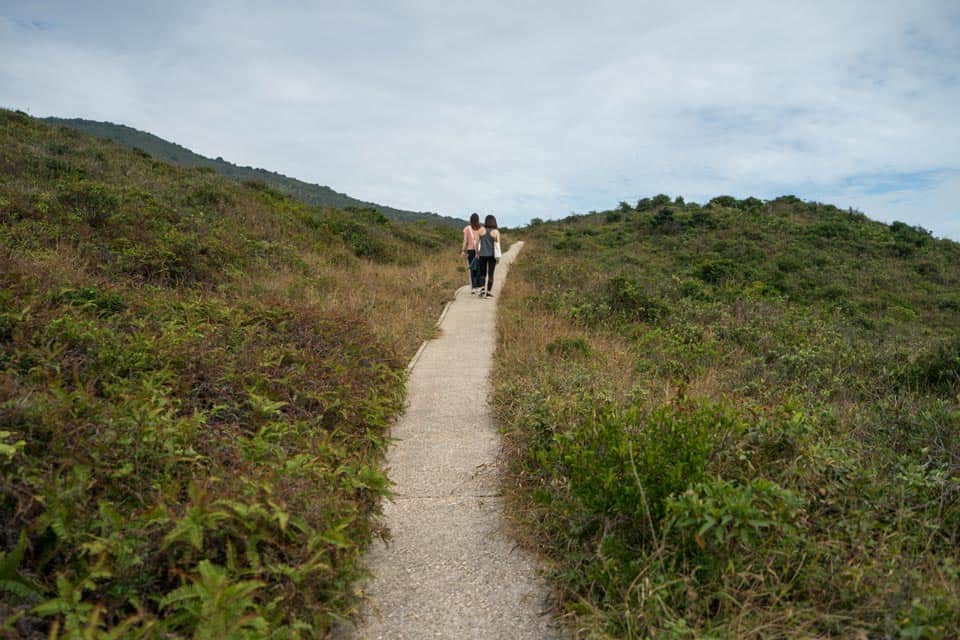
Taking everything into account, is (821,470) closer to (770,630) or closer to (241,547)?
(770,630)

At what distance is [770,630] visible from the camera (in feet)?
8.94

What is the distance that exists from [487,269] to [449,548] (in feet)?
34.3

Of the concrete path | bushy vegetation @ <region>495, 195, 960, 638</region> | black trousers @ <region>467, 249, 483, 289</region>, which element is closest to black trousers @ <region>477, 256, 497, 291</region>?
black trousers @ <region>467, 249, 483, 289</region>

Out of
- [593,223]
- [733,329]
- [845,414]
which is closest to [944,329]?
[733,329]

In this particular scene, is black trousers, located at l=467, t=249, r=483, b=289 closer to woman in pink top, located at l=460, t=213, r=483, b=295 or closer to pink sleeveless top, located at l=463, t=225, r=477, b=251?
woman in pink top, located at l=460, t=213, r=483, b=295

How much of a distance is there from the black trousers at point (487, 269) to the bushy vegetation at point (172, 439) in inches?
164

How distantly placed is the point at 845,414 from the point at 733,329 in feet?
15.4

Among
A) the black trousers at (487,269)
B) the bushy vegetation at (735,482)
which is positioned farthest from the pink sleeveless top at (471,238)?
the bushy vegetation at (735,482)

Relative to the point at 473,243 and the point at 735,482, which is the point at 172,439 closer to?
the point at 735,482

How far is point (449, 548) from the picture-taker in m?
3.90

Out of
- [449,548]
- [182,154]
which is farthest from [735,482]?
[182,154]

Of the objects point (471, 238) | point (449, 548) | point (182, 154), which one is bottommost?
point (449, 548)

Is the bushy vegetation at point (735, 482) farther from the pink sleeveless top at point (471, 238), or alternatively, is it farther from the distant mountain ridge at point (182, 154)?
the distant mountain ridge at point (182, 154)

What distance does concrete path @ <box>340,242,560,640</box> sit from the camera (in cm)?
318
